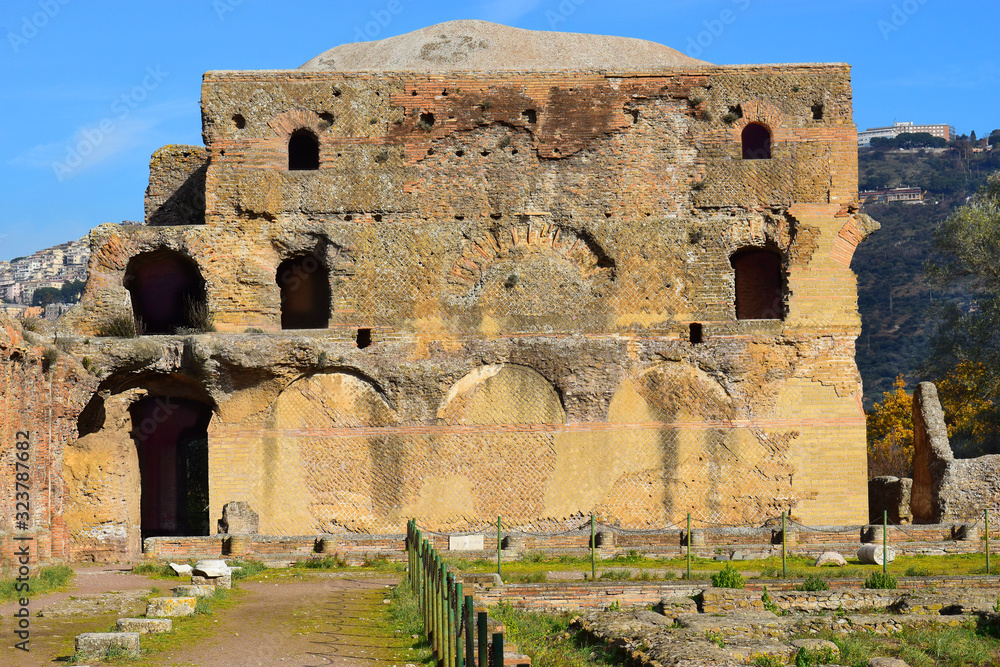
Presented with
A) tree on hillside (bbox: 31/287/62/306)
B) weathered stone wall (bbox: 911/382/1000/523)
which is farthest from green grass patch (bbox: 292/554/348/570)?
tree on hillside (bbox: 31/287/62/306)

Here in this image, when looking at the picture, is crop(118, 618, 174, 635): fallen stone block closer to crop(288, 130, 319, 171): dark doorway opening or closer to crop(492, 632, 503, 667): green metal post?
crop(492, 632, 503, 667): green metal post

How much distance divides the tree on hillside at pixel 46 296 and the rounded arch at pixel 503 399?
5623 centimetres

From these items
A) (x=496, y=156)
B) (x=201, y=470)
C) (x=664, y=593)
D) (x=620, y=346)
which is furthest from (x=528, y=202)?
(x=201, y=470)

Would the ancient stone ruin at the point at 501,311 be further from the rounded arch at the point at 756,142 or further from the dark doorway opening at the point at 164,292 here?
the rounded arch at the point at 756,142

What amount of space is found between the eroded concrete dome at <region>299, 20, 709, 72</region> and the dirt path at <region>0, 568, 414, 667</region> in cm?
1666

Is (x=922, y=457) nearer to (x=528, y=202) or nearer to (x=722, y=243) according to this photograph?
(x=722, y=243)

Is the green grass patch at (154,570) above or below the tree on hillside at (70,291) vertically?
below

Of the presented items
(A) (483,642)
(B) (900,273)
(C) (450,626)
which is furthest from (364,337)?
(B) (900,273)

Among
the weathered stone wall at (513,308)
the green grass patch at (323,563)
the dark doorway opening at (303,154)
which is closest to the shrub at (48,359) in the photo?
the weathered stone wall at (513,308)

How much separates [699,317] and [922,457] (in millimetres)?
4972

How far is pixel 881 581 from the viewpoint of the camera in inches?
587

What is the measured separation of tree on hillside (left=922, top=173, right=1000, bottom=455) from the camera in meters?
31.3

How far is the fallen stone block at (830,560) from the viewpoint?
17625 millimetres

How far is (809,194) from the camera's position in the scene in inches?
886
